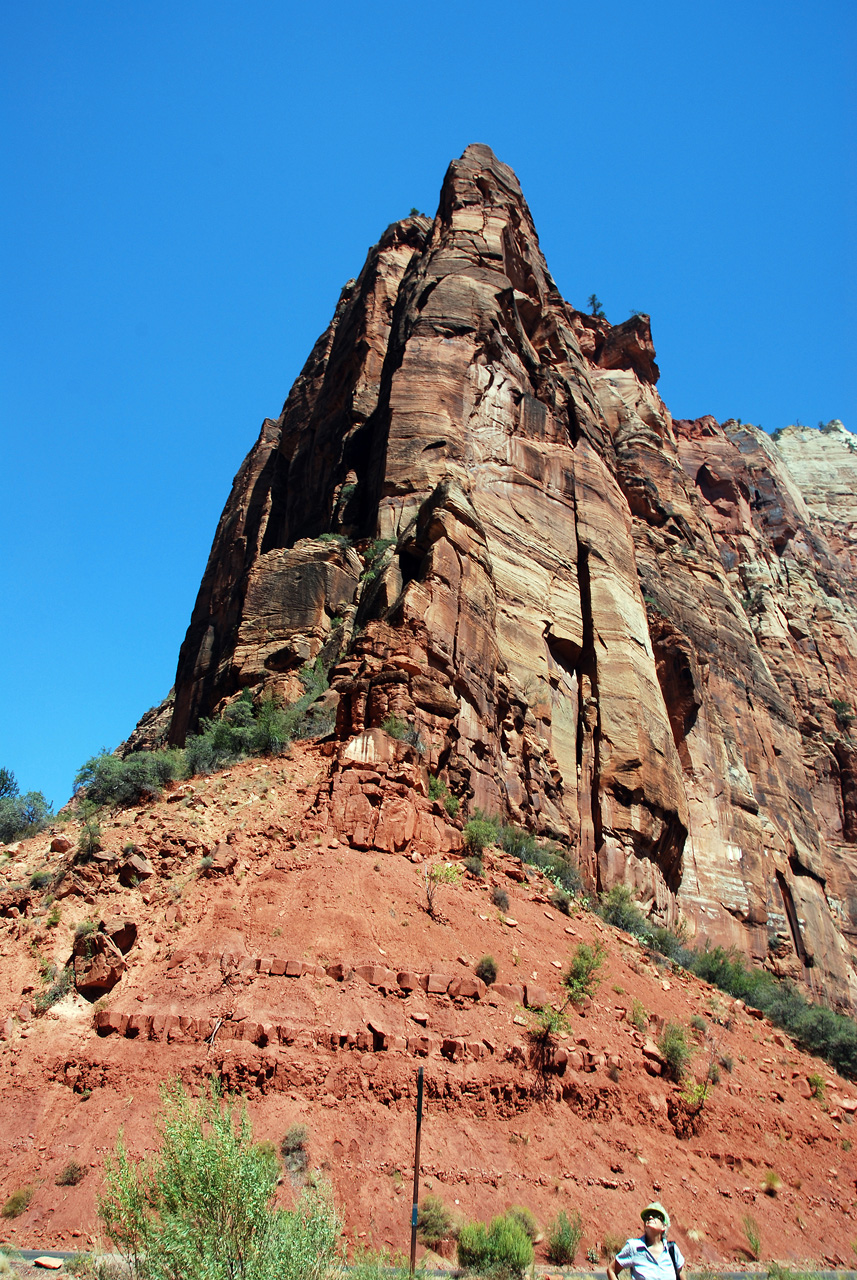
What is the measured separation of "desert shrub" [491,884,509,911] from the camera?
1511cm

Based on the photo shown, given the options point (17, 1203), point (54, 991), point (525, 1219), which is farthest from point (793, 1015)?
point (17, 1203)

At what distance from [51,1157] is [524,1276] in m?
5.32

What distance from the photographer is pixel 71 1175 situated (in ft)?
31.8

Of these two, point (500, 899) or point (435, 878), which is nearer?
point (435, 878)

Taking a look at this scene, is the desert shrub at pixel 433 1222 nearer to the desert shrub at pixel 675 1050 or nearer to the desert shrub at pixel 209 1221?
the desert shrub at pixel 209 1221

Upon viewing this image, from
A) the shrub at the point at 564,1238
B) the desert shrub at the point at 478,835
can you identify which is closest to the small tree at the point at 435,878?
the desert shrub at the point at 478,835

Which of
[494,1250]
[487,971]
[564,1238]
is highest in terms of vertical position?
[487,971]

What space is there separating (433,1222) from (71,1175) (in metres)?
3.97

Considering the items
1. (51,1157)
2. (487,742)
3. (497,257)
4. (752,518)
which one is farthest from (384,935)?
(752,518)

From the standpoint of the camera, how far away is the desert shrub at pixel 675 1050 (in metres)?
13.7

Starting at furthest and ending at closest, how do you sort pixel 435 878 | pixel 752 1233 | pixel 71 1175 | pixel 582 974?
pixel 435 878 → pixel 582 974 → pixel 752 1233 → pixel 71 1175

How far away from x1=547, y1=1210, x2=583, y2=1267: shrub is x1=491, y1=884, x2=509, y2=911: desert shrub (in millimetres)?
5089

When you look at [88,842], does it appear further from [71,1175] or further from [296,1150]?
[296,1150]

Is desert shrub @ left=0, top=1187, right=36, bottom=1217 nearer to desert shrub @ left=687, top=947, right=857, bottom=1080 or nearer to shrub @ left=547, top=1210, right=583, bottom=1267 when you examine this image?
shrub @ left=547, top=1210, right=583, bottom=1267
